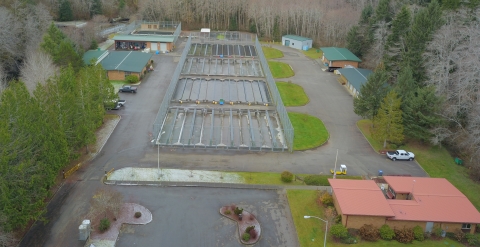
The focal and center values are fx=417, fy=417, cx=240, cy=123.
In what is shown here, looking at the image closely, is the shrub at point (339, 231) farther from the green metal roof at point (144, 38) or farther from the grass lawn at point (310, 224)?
the green metal roof at point (144, 38)

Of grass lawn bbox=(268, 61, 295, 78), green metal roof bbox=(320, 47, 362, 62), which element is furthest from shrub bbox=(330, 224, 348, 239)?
green metal roof bbox=(320, 47, 362, 62)

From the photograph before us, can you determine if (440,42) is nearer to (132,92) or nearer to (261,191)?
(261,191)

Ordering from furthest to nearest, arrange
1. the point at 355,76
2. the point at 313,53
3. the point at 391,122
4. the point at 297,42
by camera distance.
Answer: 1. the point at 297,42
2. the point at 313,53
3. the point at 355,76
4. the point at 391,122

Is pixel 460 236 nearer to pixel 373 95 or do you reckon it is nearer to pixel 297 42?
pixel 373 95

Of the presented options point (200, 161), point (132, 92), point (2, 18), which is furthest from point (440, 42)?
point (2, 18)

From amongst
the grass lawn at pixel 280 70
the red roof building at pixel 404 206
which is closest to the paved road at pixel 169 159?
the red roof building at pixel 404 206

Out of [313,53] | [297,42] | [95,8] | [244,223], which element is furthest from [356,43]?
[95,8]
